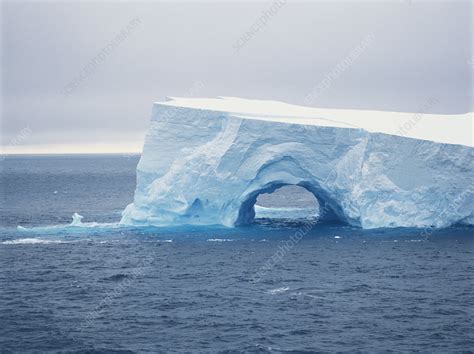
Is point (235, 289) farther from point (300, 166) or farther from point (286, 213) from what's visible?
point (286, 213)

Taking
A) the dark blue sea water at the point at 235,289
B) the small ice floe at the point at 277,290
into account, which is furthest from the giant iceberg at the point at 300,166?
the small ice floe at the point at 277,290

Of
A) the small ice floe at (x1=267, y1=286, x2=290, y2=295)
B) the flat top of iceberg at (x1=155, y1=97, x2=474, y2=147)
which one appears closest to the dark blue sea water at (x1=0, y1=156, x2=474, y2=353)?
the small ice floe at (x1=267, y1=286, x2=290, y2=295)

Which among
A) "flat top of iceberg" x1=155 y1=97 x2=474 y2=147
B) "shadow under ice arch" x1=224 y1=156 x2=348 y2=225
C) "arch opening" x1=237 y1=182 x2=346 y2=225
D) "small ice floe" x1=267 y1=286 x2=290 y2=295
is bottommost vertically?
"small ice floe" x1=267 y1=286 x2=290 y2=295

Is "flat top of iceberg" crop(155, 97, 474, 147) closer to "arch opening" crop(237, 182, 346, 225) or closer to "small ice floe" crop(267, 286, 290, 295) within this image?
"arch opening" crop(237, 182, 346, 225)

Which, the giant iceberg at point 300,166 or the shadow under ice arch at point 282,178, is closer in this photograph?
the giant iceberg at point 300,166

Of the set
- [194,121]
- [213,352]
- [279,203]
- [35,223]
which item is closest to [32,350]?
[213,352]

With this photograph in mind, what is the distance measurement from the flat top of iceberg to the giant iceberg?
4.9 inches

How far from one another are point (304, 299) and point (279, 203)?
34.6 metres

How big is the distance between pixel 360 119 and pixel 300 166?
5347 millimetres

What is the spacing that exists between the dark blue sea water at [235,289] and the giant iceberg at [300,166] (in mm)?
1191

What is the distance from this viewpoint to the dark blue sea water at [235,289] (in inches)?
700

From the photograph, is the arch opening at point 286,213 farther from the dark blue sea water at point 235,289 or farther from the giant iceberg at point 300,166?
the dark blue sea water at point 235,289

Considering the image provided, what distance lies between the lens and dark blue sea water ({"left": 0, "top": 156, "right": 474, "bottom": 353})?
17770 mm

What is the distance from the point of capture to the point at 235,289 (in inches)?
901
